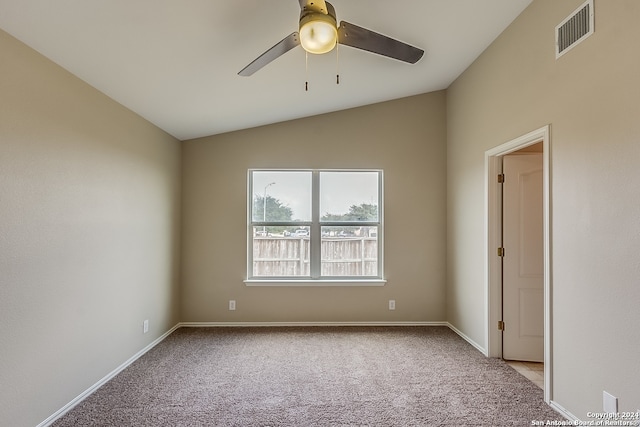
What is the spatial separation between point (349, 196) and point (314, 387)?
244cm

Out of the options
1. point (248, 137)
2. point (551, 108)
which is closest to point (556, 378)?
point (551, 108)

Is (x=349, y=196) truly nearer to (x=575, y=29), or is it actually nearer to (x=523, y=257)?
(x=523, y=257)

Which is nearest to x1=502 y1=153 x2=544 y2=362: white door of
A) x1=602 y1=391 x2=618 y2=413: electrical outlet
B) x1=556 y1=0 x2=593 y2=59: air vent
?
x1=556 y1=0 x2=593 y2=59: air vent

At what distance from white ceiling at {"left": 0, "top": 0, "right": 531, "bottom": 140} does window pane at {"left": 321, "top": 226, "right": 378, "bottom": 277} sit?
1.66 m

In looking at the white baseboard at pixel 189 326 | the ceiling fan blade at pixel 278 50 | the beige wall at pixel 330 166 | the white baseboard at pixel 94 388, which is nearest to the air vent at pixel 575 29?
the ceiling fan blade at pixel 278 50

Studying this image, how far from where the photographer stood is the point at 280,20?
219 cm

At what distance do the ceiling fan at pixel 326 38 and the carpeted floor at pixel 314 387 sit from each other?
7.74 ft

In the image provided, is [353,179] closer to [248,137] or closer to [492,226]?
[248,137]

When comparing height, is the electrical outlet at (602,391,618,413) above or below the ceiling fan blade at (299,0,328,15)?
below

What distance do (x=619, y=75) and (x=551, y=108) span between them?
0.53m

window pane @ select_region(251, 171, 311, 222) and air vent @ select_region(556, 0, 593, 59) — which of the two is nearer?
air vent @ select_region(556, 0, 593, 59)

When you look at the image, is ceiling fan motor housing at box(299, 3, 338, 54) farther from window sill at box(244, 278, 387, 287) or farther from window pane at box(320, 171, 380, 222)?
window sill at box(244, 278, 387, 287)

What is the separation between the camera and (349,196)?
436 centimetres

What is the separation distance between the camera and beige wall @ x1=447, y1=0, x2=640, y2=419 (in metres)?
1.74
